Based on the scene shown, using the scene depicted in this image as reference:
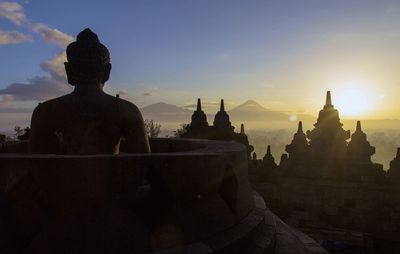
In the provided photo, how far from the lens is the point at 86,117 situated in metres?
3.64

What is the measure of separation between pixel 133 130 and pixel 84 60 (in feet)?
3.19

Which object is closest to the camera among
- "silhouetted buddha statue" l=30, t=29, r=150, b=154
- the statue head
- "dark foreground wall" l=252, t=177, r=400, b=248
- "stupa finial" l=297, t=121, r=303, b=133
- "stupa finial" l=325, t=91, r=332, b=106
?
"silhouetted buddha statue" l=30, t=29, r=150, b=154

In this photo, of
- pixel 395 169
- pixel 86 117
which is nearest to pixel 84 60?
pixel 86 117

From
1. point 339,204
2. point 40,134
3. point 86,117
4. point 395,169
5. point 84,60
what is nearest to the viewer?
point 86,117

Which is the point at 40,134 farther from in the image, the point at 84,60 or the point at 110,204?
the point at 110,204

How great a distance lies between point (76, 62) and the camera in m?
3.95

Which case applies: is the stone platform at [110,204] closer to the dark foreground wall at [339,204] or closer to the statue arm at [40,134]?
the statue arm at [40,134]

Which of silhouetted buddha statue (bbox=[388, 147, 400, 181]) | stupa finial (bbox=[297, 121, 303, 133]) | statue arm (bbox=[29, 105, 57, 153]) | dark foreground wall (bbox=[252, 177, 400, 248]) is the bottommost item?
dark foreground wall (bbox=[252, 177, 400, 248])

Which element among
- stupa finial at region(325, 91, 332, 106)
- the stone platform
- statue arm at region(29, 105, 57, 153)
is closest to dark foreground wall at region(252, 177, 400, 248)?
stupa finial at region(325, 91, 332, 106)

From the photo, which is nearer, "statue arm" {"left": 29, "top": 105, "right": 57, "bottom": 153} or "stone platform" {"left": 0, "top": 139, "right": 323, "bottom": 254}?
"stone platform" {"left": 0, "top": 139, "right": 323, "bottom": 254}

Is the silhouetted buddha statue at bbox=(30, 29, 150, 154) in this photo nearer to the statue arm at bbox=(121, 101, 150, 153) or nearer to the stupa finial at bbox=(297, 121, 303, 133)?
the statue arm at bbox=(121, 101, 150, 153)

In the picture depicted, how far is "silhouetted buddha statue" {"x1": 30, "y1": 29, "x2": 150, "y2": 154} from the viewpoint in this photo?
3.65 meters

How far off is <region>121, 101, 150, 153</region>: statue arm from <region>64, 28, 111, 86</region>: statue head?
50 cm

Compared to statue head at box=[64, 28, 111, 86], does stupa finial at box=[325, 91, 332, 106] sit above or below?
above
